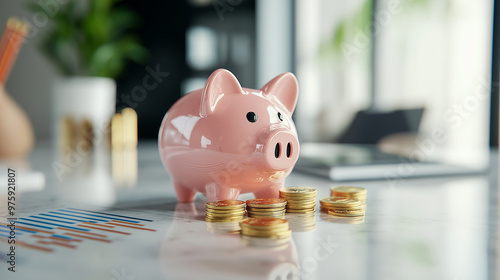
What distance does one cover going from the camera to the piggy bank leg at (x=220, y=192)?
0.97m

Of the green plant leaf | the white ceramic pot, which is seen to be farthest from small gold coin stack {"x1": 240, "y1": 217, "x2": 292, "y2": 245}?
the green plant leaf

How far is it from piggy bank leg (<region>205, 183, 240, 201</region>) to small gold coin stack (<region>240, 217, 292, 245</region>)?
20 cm

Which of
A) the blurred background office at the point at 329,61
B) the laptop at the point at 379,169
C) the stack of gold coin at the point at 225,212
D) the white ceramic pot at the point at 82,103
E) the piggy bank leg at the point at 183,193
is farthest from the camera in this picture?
the white ceramic pot at the point at 82,103

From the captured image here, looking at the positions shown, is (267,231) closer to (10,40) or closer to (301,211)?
(301,211)

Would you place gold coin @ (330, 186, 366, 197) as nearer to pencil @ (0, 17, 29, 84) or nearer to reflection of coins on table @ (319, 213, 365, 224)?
reflection of coins on table @ (319, 213, 365, 224)

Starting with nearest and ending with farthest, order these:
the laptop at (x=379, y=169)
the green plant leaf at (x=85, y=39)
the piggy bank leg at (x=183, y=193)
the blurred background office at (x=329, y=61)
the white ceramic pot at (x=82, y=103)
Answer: the piggy bank leg at (x=183, y=193) < the laptop at (x=379, y=169) < the blurred background office at (x=329, y=61) < the white ceramic pot at (x=82, y=103) < the green plant leaf at (x=85, y=39)

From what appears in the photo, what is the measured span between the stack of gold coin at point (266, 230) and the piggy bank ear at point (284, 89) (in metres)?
0.39

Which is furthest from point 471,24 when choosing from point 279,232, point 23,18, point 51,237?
point 23,18

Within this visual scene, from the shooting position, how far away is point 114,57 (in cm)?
362

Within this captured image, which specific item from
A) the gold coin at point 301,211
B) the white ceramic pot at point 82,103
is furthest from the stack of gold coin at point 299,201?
the white ceramic pot at point 82,103

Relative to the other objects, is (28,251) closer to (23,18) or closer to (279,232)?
(279,232)

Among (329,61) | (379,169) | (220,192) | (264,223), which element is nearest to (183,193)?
(220,192)

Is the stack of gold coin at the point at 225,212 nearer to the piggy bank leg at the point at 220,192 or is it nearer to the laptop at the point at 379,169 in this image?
the piggy bank leg at the point at 220,192

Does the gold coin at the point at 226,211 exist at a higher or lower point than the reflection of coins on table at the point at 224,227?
higher
